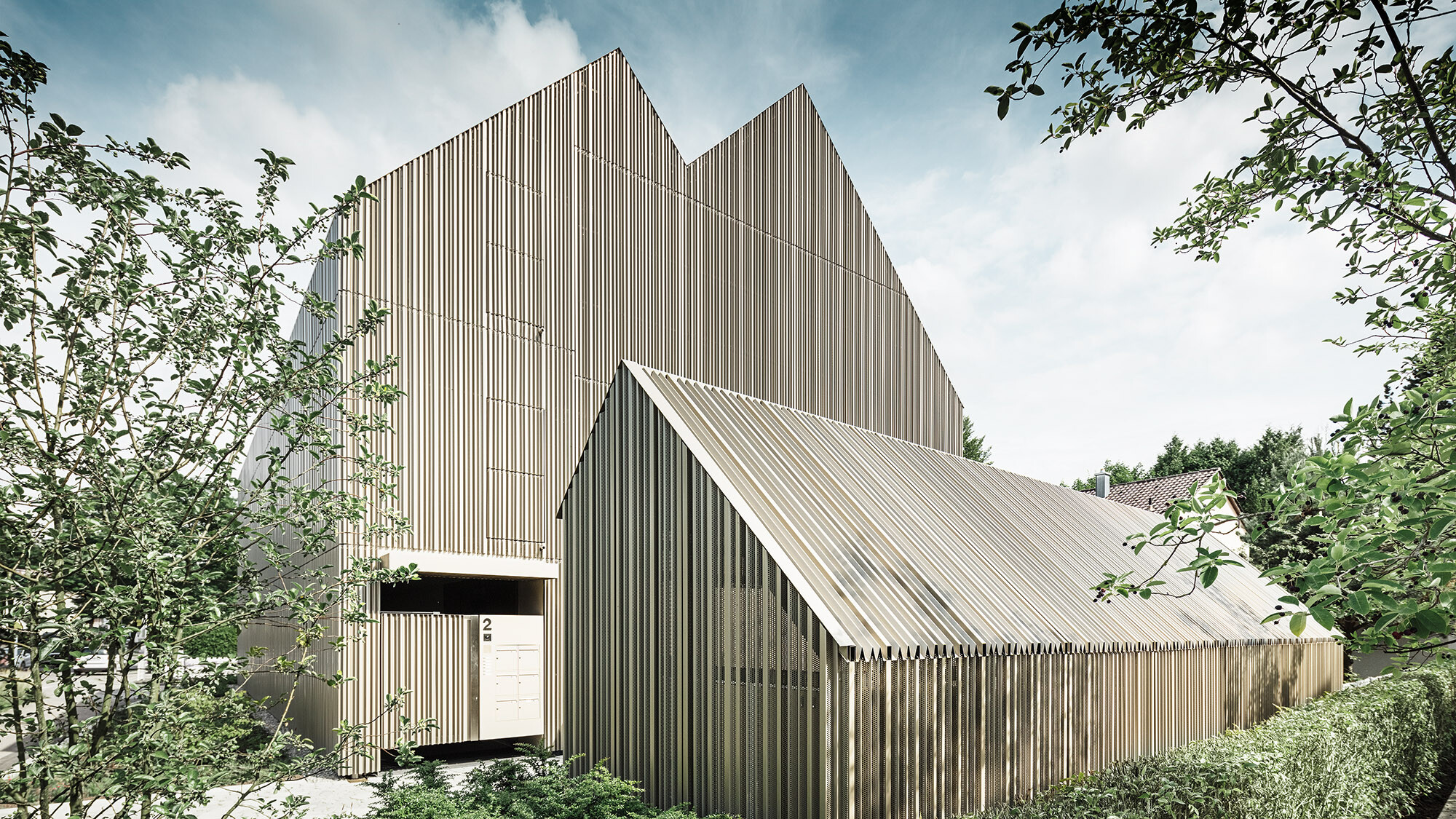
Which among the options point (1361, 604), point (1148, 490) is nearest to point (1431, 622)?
point (1361, 604)

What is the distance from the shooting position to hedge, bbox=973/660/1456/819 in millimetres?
5617

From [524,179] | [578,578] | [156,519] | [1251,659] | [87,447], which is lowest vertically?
[1251,659]

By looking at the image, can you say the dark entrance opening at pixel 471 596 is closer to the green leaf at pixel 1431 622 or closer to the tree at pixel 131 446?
the tree at pixel 131 446

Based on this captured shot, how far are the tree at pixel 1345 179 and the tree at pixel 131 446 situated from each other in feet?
12.8

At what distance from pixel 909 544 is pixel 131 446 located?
6.20m

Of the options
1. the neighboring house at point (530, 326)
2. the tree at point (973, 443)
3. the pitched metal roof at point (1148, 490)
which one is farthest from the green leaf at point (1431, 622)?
the tree at point (973, 443)

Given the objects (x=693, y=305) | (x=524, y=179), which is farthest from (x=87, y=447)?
(x=693, y=305)

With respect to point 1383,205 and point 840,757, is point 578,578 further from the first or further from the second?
point 1383,205

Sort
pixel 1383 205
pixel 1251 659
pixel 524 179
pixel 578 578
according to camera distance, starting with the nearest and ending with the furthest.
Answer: pixel 1383 205 < pixel 578 578 < pixel 1251 659 < pixel 524 179

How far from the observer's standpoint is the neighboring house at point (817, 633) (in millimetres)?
6117

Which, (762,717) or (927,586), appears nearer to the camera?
(762,717)

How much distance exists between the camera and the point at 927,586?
24.2 ft

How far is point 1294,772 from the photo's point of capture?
6875mm

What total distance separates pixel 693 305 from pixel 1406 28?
12.7 meters
